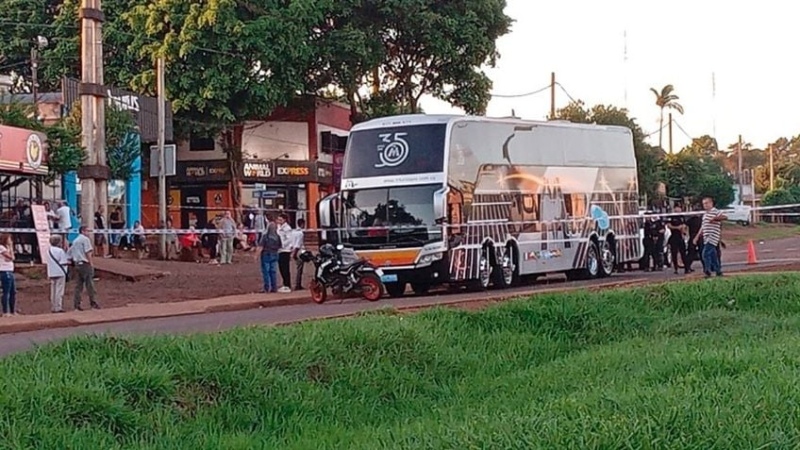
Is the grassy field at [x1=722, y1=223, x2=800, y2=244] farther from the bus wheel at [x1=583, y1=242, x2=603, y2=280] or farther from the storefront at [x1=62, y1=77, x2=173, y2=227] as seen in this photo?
the storefront at [x1=62, y1=77, x2=173, y2=227]

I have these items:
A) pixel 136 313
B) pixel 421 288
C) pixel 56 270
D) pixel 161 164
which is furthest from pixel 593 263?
pixel 56 270

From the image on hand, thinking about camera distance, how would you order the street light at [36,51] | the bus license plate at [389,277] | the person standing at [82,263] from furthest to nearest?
the street light at [36,51] → the bus license plate at [389,277] → the person standing at [82,263]

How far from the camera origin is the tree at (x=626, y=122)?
54.4m

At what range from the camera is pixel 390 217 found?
2270 centimetres

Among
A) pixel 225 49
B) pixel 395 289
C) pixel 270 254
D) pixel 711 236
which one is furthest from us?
pixel 225 49

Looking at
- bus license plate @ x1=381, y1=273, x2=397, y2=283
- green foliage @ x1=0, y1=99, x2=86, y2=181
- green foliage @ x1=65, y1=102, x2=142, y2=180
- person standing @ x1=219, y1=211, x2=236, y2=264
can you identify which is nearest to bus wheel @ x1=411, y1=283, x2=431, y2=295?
bus license plate @ x1=381, y1=273, x2=397, y2=283

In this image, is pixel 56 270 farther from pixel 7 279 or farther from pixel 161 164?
pixel 161 164

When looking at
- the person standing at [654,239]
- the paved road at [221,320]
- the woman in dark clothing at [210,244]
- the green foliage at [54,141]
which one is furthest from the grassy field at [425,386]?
the woman in dark clothing at [210,244]

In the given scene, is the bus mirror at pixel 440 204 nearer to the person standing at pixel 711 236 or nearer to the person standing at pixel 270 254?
the person standing at pixel 270 254

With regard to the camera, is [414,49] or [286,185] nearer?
[414,49]

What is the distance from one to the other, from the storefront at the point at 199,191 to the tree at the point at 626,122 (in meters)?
16.8

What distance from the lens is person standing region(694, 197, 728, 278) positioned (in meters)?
21.8

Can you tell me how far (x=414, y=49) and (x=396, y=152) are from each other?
22.3m

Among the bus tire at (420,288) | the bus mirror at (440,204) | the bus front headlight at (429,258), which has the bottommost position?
the bus tire at (420,288)
